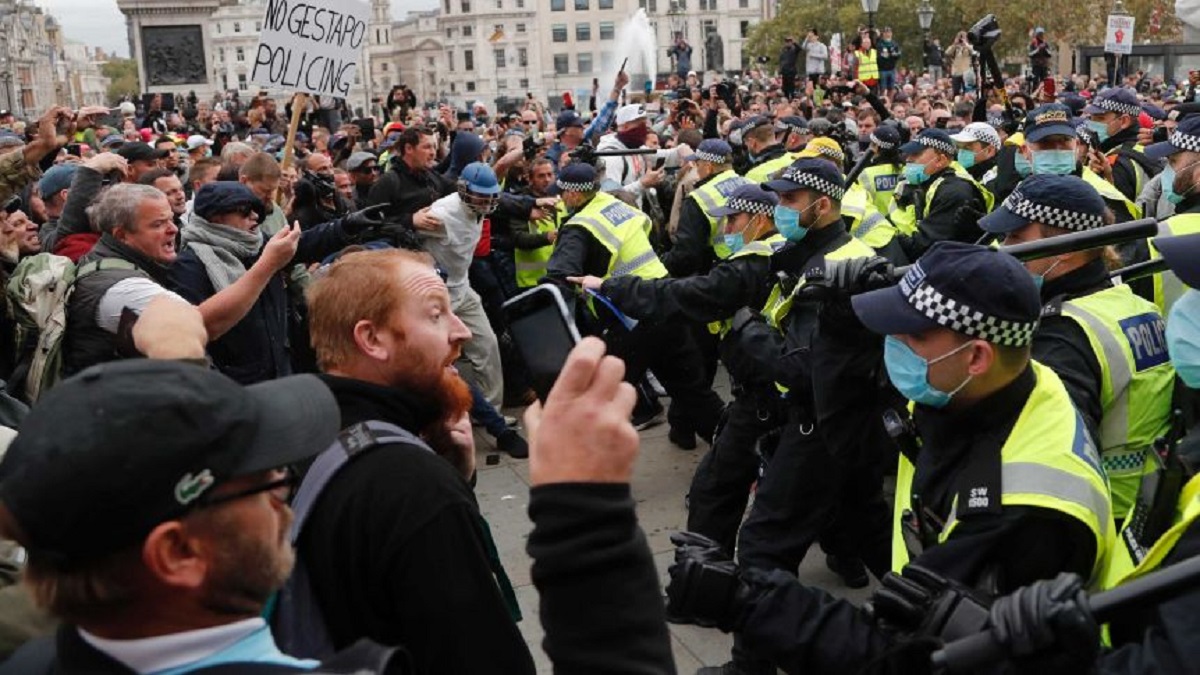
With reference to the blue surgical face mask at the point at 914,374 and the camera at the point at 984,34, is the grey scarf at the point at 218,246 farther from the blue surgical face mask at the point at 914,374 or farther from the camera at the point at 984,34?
the camera at the point at 984,34

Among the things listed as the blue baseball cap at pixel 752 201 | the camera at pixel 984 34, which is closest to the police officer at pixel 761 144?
the camera at pixel 984 34

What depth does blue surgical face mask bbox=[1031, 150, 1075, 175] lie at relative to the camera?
7.60 metres

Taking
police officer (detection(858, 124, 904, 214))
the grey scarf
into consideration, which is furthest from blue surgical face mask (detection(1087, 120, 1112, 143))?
the grey scarf

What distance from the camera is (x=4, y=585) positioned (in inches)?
94.2

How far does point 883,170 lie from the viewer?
10.3 metres

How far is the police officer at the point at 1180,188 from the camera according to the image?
5074 millimetres

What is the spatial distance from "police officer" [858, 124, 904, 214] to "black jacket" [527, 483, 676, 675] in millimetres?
9064

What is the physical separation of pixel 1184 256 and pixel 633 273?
4754mm

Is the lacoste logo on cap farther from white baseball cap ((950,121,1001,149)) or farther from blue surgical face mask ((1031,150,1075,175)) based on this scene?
white baseball cap ((950,121,1001,149))

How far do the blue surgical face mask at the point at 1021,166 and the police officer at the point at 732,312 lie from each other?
3548mm

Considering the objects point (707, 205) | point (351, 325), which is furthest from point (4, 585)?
point (707, 205)

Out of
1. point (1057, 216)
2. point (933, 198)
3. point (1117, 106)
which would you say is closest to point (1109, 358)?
point (1057, 216)

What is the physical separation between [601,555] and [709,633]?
389 centimetres

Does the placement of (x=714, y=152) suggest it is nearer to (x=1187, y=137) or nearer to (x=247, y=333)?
(x=1187, y=137)
